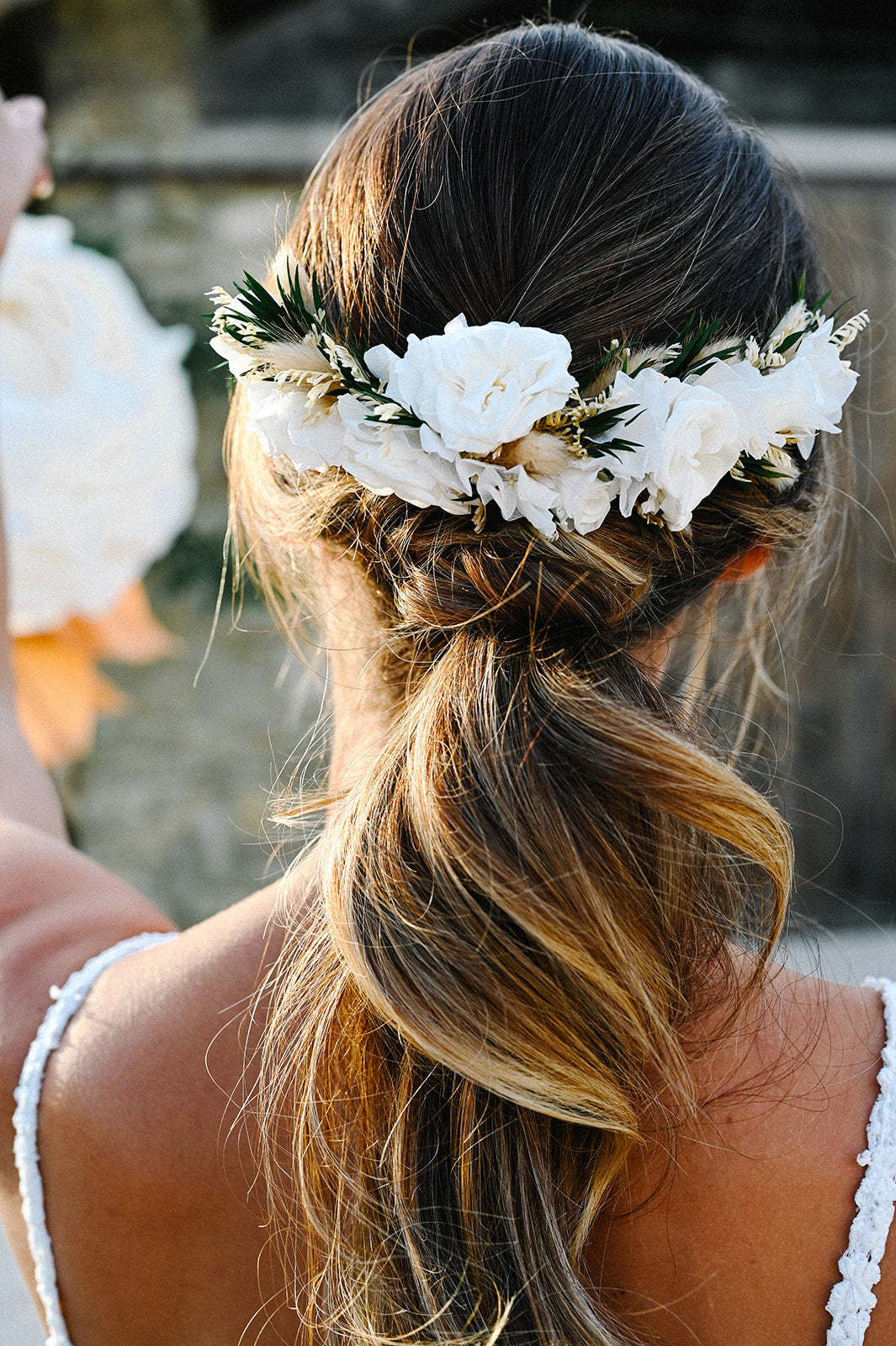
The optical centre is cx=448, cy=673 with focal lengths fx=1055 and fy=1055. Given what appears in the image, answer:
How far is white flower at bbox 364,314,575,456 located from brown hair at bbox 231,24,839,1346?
50 millimetres

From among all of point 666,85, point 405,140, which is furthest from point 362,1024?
point 666,85

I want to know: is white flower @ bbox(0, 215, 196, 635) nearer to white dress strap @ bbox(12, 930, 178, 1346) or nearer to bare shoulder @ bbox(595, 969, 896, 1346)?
white dress strap @ bbox(12, 930, 178, 1346)

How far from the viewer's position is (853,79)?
3805mm

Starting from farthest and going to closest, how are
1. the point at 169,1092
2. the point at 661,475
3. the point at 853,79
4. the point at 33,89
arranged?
the point at 853,79
the point at 33,89
the point at 169,1092
the point at 661,475

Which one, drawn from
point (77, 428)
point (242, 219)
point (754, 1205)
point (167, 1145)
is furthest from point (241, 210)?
point (754, 1205)

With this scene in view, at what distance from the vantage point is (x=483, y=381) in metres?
0.72

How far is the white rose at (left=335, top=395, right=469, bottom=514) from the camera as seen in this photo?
0.75 metres

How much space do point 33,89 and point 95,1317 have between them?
3417 mm

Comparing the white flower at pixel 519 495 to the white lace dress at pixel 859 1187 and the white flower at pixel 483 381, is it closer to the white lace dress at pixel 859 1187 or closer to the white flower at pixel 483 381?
the white flower at pixel 483 381

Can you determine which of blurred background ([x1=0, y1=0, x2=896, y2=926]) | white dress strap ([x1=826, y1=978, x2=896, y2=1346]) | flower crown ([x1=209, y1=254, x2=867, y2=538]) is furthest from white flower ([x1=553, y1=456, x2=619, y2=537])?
blurred background ([x1=0, y1=0, x2=896, y2=926])

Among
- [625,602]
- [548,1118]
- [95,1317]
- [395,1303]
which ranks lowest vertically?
[95,1317]

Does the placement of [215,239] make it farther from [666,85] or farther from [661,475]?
[661,475]

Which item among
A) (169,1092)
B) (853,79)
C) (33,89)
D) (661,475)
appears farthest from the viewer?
(853,79)

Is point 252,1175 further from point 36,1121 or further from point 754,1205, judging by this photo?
point 754,1205
